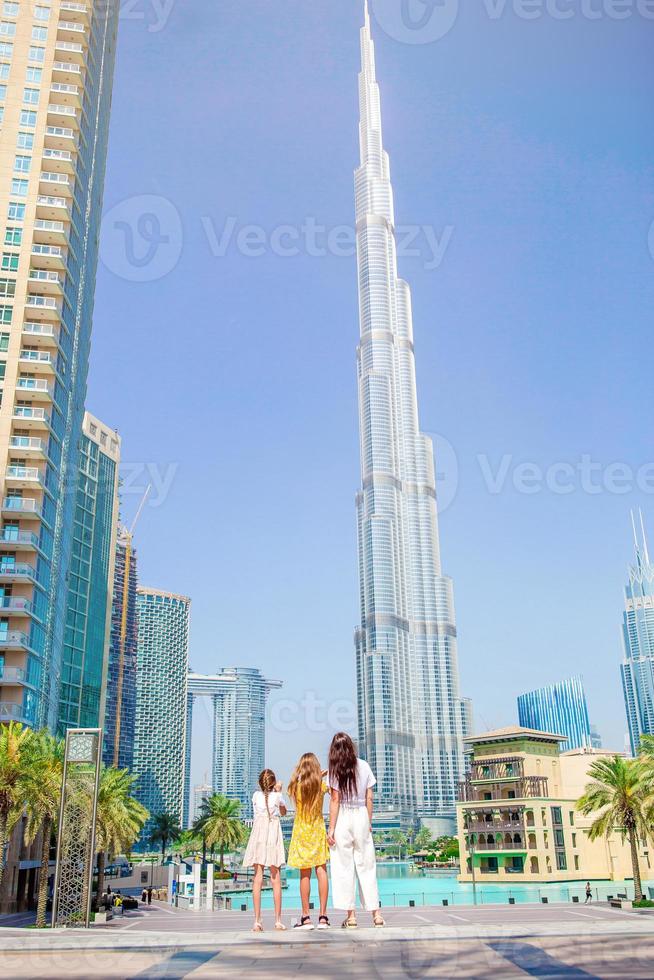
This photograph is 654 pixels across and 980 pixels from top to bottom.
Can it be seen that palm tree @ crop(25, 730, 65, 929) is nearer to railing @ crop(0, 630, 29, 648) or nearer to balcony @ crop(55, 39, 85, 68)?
railing @ crop(0, 630, 29, 648)

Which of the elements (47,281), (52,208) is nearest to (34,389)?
(47,281)

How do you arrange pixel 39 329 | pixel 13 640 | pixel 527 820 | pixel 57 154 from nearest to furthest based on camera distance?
pixel 13 640, pixel 39 329, pixel 57 154, pixel 527 820

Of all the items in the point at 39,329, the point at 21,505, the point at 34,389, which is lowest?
the point at 21,505

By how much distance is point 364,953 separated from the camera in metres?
6.73

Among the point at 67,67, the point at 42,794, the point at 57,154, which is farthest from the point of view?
the point at 67,67

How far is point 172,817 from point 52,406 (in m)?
82.4

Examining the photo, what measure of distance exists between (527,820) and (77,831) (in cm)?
6283

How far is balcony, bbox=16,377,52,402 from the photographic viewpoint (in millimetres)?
64688

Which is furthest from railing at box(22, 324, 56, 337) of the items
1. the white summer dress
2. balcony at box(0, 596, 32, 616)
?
the white summer dress

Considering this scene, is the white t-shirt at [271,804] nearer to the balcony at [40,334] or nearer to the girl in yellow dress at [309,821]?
the girl in yellow dress at [309,821]

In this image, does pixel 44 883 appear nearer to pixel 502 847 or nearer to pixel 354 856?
pixel 354 856

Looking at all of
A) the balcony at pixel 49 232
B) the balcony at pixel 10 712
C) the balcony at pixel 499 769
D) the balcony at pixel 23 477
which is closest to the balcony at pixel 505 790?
the balcony at pixel 499 769

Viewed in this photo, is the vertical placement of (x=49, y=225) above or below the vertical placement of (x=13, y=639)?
above

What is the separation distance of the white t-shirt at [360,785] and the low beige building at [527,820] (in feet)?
258
